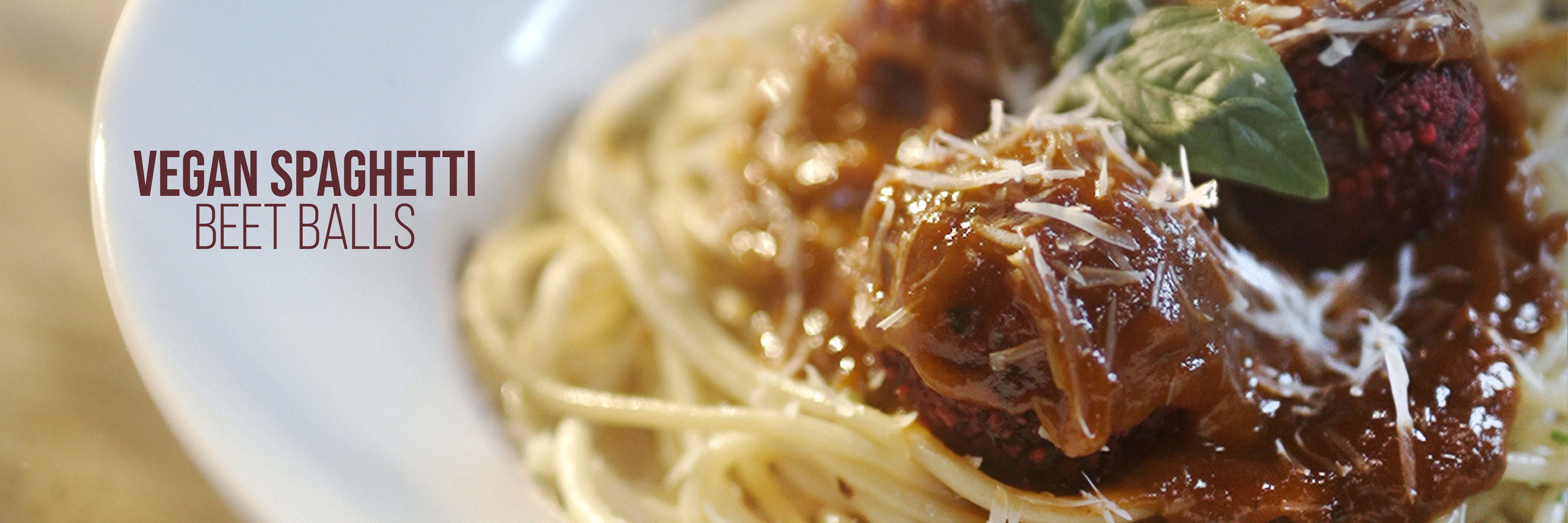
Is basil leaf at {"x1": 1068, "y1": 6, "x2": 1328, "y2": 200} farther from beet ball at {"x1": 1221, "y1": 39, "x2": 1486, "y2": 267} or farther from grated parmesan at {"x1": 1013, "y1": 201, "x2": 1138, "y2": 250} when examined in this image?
grated parmesan at {"x1": 1013, "y1": 201, "x2": 1138, "y2": 250}

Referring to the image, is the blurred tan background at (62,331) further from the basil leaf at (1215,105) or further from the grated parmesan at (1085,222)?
the basil leaf at (1215,105)

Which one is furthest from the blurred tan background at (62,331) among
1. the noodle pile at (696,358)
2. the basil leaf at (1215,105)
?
the basil leaf at (1215,105)

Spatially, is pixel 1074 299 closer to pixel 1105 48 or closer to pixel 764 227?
pixel 1105 48

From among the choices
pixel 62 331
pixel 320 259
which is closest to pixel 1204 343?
Result: pixel 320 259

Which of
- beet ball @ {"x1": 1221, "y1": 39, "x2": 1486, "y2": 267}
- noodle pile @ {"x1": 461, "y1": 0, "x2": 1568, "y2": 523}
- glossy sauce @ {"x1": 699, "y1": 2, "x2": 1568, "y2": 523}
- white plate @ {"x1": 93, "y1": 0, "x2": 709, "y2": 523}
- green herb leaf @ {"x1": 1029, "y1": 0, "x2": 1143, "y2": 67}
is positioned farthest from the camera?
green herb leaf @ {"x1": 1029, "y1": 0, "x2": 1143, "y2": 67}

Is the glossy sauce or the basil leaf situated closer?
the glossy sauce

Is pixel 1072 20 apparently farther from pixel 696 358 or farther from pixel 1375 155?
pixel 696 358

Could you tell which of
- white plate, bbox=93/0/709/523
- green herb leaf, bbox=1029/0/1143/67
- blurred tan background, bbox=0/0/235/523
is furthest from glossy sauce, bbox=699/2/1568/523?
blurred tan background, bbox=0/0/235/523
